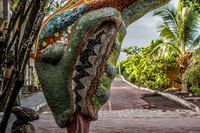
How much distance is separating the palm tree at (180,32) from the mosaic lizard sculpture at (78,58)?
10896 millimetres

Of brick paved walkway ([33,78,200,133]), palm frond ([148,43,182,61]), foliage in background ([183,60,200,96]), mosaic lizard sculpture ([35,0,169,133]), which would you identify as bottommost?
brick paved walkway ([33,78,200,133])

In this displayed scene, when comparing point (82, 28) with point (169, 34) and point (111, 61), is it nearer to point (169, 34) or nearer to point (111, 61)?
point (111, 61)

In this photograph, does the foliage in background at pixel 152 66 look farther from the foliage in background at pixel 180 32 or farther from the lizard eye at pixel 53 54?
the lizard eye at pixel 53 54

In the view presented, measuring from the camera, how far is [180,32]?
12.2 m

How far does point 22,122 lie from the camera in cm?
230

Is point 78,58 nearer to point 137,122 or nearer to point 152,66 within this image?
point 137,122

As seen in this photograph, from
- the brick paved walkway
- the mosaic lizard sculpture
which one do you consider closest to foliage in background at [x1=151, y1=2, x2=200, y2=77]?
the brick paved walkway

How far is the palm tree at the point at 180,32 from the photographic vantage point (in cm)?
1208

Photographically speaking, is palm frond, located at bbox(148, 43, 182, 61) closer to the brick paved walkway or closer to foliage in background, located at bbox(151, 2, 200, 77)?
foliage in background, located at bbox(151, 2, 200, 77)

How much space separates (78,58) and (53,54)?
16 cm

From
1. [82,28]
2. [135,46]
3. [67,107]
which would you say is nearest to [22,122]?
[67,107]

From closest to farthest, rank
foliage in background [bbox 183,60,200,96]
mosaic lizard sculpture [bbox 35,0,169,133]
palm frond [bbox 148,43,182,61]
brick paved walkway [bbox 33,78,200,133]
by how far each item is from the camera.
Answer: mosaic lizard sculpture [bbox 35,0,169,133]
brick paved walkway [bbox 33,78,200,133]
foliage in background [bbox 183,60,200,96]
palm frond [bbox 148,43,182,61]

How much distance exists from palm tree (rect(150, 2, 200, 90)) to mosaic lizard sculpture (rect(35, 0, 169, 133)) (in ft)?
35.7

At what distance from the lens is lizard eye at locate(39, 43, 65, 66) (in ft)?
4.75
